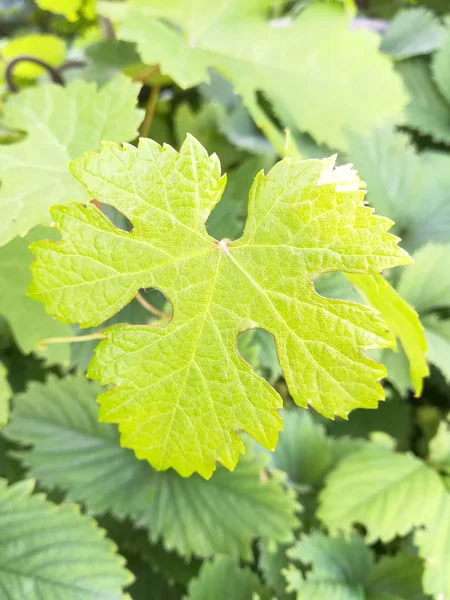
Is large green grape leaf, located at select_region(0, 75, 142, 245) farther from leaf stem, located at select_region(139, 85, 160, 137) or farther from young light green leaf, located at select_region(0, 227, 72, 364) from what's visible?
leaf stem, located at select_region(139, 85, 160, 137)

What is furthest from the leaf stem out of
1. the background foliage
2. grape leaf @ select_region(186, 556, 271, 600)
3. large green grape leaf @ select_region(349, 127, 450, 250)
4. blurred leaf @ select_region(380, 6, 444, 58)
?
grape leaf @ select_region(186, 556, 271, 600)

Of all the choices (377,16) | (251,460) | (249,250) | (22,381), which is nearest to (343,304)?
(249,250)

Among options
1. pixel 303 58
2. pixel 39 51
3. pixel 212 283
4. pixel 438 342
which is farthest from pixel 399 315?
pixel 39 51

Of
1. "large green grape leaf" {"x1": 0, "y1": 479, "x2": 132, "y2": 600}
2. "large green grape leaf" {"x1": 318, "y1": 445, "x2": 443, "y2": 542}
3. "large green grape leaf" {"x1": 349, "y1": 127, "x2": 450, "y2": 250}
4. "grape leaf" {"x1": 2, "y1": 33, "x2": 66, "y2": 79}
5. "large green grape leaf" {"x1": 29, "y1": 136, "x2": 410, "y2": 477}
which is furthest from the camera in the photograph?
"grape leaf" {"x1": 2, "y1": 33, "x2": 66, "y2": 79}

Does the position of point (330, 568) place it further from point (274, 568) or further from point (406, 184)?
point (406, 184)

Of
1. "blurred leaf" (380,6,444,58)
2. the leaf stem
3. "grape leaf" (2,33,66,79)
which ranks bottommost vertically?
"grape leaf" (2,33,66,79)

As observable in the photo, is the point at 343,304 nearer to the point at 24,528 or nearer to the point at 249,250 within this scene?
the point at 249,250
